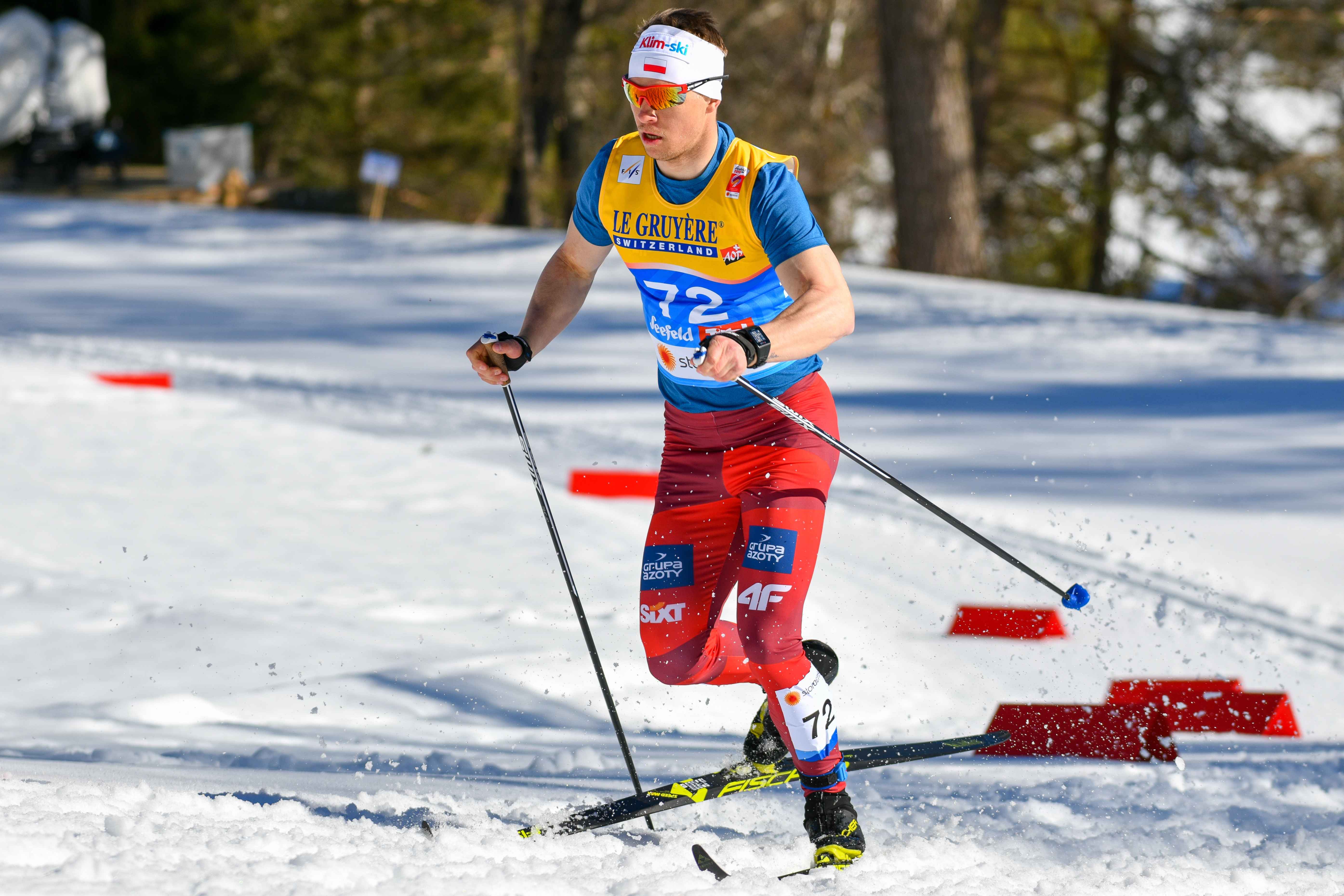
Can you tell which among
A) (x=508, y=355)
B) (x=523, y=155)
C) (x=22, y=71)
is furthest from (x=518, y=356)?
(x=22, y=71)

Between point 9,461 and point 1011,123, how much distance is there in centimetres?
1803

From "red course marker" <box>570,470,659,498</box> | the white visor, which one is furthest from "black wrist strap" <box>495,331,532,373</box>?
"red course marker" <box>570,470,659,498</box>

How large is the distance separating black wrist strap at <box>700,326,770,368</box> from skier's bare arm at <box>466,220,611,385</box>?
752mm

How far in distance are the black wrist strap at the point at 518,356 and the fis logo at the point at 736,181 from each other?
0.71 m

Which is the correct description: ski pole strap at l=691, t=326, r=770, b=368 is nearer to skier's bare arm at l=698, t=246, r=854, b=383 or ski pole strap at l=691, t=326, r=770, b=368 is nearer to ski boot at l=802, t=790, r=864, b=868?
skier's bare arm at l=698, t=246, r=854, b=383

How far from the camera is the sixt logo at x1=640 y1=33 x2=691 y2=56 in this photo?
11.1 feet

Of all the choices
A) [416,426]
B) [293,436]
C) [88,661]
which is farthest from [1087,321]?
[88,661]

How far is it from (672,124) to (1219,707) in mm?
2826

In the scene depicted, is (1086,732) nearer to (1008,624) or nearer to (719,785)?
(1008,624)

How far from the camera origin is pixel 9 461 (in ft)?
25.4

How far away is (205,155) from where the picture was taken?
19.3 m

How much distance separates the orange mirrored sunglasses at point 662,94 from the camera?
132 inches

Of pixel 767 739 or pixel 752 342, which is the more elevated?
pixel 752 342

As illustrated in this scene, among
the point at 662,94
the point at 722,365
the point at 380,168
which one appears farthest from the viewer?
the point at 380,168
